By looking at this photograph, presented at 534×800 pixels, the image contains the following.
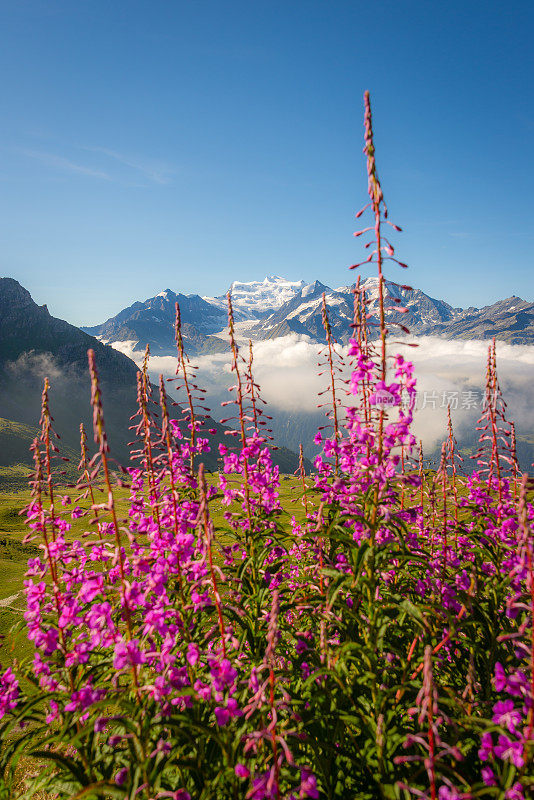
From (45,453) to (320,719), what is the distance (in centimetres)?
584

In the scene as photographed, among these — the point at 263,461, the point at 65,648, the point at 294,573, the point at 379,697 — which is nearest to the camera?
the point at 379,697

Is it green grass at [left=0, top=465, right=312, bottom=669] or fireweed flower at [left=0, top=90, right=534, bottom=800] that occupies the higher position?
fireweed flower at [left=0, top=90, right=534, bottom=800]

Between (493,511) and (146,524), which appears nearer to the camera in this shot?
(146,524)

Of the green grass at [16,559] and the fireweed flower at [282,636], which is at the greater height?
the fireweed flower at [282,636]

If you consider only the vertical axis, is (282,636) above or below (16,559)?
above

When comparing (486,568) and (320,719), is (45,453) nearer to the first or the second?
(320,719)

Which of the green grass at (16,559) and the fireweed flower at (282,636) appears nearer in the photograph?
the fireweed flower at (282,636)

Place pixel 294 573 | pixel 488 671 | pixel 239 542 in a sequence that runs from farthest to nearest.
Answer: pixel 294 573, pixel 239 542, pixel 488 671

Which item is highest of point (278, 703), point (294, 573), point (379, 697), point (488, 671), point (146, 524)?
point (146, 524)

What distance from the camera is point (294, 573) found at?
10.9 meters

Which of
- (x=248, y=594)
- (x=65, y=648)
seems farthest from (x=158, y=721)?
(x=248, y=594)

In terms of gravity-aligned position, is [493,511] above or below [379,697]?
above

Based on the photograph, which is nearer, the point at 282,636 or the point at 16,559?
the point at 282,636

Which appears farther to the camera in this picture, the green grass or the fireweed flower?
the green grass
